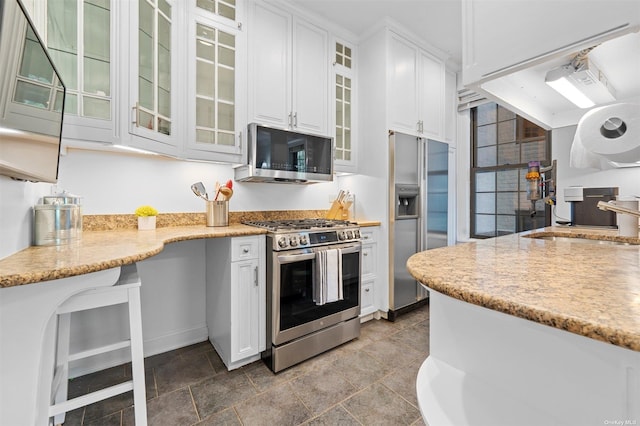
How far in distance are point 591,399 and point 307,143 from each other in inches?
86.1

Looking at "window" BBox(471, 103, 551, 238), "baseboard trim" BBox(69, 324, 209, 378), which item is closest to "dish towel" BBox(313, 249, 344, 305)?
"baseboard trim" BBox(69, 324, 209, 378)

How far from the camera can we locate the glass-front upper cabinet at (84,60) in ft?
4.23

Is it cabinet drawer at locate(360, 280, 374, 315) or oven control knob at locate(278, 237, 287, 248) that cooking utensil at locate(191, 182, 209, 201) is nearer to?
oven control knob at locate(278, 237, 287, 248)

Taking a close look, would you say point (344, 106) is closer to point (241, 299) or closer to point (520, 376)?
point (241, 299)

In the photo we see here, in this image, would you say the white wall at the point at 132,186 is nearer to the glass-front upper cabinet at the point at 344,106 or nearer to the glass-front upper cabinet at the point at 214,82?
the glass-front upper cabinet at the point at 214,82

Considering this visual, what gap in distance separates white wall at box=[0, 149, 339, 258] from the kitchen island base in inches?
64.8

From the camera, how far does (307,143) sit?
7.84 ft

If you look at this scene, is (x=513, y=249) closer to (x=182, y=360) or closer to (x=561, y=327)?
(x=561, y=327)

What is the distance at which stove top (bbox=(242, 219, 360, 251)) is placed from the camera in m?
1.89

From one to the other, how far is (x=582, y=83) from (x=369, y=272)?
200 cm

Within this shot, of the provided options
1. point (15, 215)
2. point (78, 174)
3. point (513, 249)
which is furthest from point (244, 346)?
point (513, 249)

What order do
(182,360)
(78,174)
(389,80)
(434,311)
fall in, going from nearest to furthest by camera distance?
(434,311) → (78,174) → (182,360) → (389,80)

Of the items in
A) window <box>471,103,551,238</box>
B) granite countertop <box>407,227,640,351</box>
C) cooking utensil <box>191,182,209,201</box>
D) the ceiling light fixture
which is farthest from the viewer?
window <box>471,103,551,238</box>

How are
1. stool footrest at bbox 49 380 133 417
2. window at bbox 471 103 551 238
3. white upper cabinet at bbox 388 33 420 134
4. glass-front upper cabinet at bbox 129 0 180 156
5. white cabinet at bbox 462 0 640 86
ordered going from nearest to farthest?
white cabinet at bbox 462 0 640 86 < stool footrest at bbox 49 380 133 417 < glass-front upper cabinet at bbox 129 0 180 156 < white upper cabinet at bbox 388 33 420 134 < window at bbox 471 103 551 238
